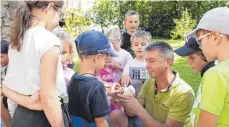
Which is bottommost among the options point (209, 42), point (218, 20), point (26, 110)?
point (26, 110)

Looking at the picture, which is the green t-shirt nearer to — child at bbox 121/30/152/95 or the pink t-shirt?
child at bbox 121/30/152/95

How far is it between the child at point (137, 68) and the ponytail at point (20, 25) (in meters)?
1.88

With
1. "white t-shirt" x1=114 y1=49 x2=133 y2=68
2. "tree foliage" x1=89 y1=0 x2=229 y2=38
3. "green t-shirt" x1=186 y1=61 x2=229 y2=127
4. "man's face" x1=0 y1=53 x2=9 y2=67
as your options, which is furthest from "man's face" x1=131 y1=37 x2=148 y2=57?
"tree foliage" x1=89 y1=0 x2=229 y2=38

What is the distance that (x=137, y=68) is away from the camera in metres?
3.80

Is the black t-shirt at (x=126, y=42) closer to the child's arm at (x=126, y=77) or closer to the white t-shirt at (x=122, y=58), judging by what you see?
the white t-shirt at (x=122, y=58)

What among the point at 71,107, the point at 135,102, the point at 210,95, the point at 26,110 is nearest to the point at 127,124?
the point at 135,102

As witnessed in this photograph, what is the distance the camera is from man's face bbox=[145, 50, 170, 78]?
2.69 metres

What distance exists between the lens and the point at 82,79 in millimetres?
2113

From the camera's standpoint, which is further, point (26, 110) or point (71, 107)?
point (71, 107)

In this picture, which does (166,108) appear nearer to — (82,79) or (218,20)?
(82,79)

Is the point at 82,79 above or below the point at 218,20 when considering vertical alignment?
below

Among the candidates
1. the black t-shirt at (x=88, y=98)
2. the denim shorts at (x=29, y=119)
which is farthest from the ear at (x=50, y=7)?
the denim shorts at (x=29, y=119)

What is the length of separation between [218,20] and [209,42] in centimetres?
14

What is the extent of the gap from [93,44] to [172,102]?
0.84 meters
